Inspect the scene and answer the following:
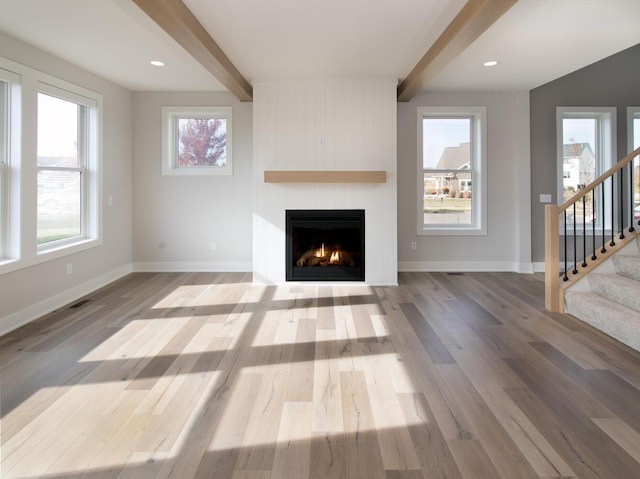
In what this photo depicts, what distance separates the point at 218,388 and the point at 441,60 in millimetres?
3530

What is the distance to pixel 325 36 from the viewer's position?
4.17 m

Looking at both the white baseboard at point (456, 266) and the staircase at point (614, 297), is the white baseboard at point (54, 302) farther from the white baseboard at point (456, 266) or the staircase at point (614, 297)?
the staircase at point (614, 297)

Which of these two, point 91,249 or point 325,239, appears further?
point 325,239

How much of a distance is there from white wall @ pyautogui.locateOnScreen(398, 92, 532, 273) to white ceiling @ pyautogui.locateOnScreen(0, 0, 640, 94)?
0.84 m

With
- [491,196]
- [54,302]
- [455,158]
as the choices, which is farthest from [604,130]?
[54,302]

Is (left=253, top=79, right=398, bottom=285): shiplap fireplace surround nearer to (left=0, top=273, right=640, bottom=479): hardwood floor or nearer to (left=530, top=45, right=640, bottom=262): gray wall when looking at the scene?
(left=0, top=273, right=640, bottom=479): hardwood floor

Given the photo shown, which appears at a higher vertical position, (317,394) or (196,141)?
(196,141)

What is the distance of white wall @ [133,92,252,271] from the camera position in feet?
21.5

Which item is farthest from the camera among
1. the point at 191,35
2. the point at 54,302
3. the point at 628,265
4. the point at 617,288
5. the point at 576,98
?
the point at 576,98

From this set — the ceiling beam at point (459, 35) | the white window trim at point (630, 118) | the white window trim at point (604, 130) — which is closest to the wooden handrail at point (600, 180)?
the ceiling beam at point (459, 35)

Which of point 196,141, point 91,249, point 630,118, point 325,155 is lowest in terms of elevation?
point 91,249

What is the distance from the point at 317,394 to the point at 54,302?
10.8 ft

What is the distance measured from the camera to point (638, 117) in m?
6.57

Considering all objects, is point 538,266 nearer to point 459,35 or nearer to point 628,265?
point 628,265
